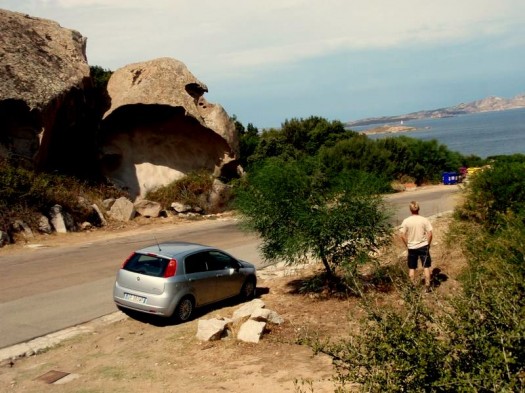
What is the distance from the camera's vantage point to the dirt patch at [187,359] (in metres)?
7.27

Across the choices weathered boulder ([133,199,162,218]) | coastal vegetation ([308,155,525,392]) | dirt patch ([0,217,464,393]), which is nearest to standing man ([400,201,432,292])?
dirt patch ([0,217,464,393])

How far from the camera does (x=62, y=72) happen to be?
23.5 metres

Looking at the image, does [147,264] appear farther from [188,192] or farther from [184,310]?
[188,192]

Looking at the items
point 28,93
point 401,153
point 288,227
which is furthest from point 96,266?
point 401,153

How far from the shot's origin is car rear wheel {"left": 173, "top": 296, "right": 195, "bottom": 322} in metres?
10.3

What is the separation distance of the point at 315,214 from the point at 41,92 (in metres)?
15.3

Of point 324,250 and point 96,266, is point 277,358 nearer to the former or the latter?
point 324,250

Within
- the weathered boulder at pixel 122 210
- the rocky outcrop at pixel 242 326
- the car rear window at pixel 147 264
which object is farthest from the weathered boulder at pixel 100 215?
the rocky outcrop at pixel 242 326

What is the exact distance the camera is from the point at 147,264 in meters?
10.5

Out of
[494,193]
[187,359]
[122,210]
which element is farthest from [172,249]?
[122,210]

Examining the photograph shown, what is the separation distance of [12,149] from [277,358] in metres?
17.2

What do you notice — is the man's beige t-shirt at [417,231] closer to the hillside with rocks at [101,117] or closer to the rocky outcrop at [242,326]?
the rocky outcrop at [242,326]

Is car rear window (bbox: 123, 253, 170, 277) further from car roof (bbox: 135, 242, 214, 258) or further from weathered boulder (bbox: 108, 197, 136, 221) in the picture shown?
weathered boulder (bbox: 108, 197, 136, 221)

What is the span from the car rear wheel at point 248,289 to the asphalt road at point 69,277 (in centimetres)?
273
